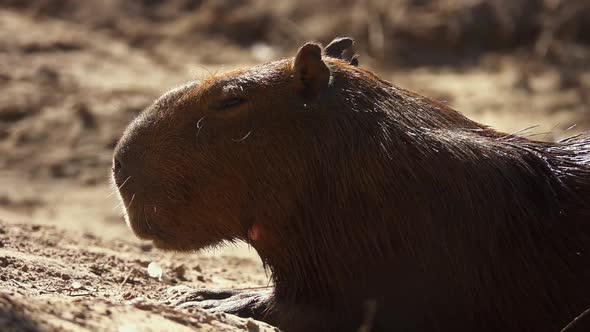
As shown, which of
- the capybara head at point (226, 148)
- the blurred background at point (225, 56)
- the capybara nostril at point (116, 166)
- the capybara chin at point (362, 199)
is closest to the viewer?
the capybara chin at point (362, 199)

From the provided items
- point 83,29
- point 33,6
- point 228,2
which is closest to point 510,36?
point 228,2

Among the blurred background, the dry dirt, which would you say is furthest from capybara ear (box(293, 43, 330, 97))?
the blurred background

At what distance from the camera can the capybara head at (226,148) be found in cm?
438

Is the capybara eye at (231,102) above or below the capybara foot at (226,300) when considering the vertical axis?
above

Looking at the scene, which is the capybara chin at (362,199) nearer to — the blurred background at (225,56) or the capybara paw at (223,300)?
the capybara paw at (223,300)

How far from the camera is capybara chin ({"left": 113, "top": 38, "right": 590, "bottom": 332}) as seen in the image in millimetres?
4195

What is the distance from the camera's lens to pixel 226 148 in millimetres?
4453

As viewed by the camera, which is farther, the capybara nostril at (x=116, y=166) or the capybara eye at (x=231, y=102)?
the capybara nostril at (x=116, y=166)

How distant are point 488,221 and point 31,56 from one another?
8.30 m

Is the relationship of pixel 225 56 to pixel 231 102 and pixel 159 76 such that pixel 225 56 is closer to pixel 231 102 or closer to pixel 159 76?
pixel 159 76

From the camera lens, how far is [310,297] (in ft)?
14.2

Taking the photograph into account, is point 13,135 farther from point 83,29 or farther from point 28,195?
point 83,29

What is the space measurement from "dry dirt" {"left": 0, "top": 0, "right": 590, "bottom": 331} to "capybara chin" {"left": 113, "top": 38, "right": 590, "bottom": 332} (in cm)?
107

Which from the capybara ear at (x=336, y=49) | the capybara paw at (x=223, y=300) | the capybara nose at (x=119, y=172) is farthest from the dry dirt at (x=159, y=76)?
the capybara ear at (x=336, y=49)
